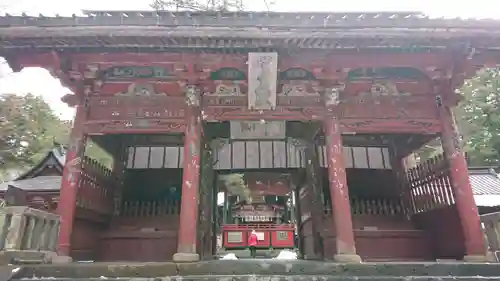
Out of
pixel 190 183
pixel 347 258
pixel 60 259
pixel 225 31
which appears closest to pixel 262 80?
pixel 225 31

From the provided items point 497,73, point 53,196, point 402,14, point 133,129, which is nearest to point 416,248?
point 402,14

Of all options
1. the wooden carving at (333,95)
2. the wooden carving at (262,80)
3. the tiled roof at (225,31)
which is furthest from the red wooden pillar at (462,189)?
the wooden carving at (262,80)

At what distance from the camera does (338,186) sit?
6684 mm

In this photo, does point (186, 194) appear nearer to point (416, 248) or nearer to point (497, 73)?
point (416, 248)

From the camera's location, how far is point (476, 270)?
5.37 meters

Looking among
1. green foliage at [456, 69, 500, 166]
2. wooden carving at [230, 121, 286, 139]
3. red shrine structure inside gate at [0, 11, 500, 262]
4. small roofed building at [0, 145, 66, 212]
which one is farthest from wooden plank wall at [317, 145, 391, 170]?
green foliage at [456, 69, 500, 166]

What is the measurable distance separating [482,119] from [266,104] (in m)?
19.5

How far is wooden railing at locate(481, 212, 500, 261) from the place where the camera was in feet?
20.4

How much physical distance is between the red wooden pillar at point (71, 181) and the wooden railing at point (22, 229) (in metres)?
0.45

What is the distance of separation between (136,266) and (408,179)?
7.63 metres

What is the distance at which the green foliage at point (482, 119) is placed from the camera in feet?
65.3

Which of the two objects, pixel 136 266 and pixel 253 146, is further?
pixel 253 146

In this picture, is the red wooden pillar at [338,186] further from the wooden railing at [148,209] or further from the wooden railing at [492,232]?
the wooden railing at [148,209]

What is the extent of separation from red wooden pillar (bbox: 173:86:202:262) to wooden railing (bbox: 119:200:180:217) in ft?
10.1
